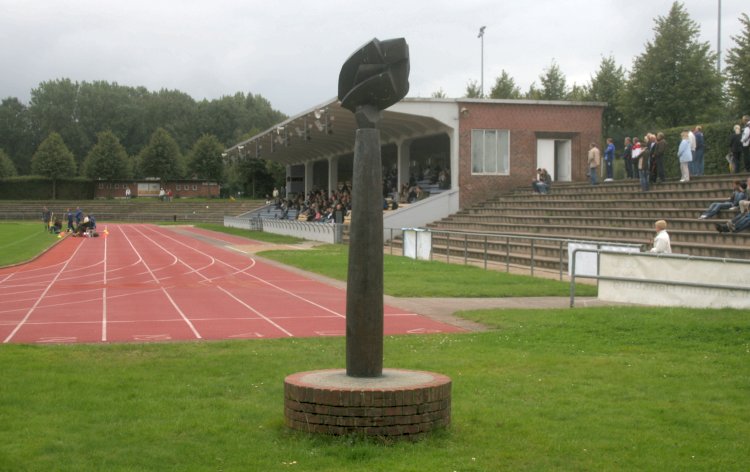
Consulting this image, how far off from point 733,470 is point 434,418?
2114 mm

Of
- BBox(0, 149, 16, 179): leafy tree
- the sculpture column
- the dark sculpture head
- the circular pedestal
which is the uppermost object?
BBox(0, 149, 16, 179): leafy tree

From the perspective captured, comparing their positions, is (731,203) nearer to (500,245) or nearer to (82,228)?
(500,245)

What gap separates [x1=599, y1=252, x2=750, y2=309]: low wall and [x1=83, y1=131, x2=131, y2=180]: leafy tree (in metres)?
96.8

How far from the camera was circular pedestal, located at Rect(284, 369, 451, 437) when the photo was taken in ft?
22.6

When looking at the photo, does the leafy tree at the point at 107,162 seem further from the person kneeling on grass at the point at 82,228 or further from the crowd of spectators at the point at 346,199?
the person kneeling on grass at the point at 82,228

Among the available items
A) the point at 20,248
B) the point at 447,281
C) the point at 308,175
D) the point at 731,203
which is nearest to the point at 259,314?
the point at 447,281

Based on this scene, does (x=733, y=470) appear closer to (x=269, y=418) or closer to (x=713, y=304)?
(x=269, y=418)

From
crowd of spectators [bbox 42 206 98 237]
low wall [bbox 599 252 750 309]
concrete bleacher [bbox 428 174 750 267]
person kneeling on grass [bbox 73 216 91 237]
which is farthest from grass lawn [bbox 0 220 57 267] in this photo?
low wall [bbox 599 252 750 309]

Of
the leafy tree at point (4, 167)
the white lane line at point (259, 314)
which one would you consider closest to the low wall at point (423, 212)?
the white lane line at point (259, 314)

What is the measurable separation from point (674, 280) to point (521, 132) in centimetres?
2837

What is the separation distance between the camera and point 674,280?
14867 mm

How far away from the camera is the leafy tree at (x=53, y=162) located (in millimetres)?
103688

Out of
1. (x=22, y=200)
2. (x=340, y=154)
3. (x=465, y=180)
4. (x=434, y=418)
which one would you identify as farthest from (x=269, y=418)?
(x=22, y=200)

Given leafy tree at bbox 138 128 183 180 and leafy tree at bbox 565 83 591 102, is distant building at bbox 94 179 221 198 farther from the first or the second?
leafy tree at bbox 565 83 591 102
